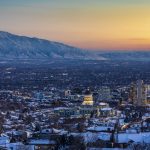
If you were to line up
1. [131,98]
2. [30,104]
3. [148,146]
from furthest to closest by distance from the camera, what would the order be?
[131,98], [30,104], [148,146]

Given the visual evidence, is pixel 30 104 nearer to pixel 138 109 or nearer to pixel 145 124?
pixel 138 109

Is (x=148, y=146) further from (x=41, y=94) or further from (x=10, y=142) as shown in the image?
(x=41, y=94)

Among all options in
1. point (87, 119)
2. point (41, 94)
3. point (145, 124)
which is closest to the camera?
point (145, 124)

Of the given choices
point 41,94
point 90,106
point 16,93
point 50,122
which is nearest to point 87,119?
point 50,122

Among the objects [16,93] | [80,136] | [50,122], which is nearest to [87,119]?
[50,122]

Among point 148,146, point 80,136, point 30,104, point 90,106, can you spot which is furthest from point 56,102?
point 148,146

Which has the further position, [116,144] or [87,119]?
[87,119]

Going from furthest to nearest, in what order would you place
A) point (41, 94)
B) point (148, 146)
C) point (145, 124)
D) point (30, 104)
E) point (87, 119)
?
point (41, 94), point (30, 104), point (87, 119), point (145, 124), point (148, 146)

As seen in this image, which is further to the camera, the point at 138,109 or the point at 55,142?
the point at 138,109

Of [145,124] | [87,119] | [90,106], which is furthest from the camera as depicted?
[90,106]
